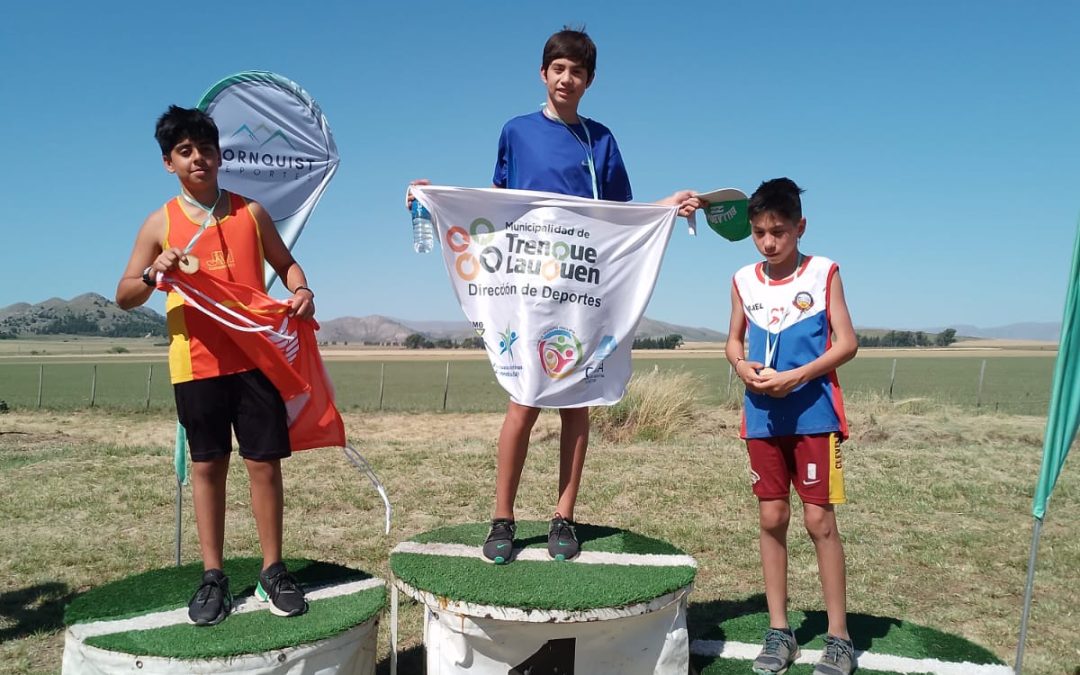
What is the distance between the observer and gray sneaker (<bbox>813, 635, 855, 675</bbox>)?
135 inches

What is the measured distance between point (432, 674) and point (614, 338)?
5.83ft


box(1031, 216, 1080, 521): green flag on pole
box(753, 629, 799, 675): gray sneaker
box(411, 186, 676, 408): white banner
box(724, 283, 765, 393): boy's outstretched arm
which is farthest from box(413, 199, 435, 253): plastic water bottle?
box(1031, 216, 1080, 521): green flag on pole

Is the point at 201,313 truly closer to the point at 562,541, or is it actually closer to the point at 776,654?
the point at 562,541

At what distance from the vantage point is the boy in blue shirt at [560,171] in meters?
3.80

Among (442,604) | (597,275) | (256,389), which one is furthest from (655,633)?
(256,389)

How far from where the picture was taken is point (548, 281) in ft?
12.5

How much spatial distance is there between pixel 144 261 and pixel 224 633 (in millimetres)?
1619

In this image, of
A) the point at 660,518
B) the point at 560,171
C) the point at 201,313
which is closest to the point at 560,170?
the point at 560,171

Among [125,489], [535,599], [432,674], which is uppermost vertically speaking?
[535,599]

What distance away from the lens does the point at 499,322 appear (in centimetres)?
385

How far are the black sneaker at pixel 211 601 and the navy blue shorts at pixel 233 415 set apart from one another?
0.54 metres

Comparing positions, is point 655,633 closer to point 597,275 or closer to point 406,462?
point 597,275

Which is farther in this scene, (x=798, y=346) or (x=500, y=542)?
(x=500, y=542)

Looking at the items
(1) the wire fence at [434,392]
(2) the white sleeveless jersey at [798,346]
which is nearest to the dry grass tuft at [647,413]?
(1) the wire fence at [434,392]
